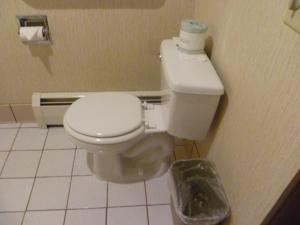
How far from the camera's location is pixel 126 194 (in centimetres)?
144

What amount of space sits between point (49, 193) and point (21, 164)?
31 cm

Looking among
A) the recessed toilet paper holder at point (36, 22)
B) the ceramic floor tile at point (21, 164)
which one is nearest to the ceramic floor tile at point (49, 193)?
the ceramic floor tile at point (21, 164)

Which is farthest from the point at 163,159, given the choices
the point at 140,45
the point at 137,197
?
the point at 140,45

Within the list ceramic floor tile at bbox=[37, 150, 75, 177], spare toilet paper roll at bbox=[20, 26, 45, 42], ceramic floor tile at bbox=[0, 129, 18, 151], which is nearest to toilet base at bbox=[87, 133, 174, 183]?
ceramic floor tile at bbox=[37, 150, 75, 177]

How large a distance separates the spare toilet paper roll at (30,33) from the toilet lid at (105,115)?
18.3 inches

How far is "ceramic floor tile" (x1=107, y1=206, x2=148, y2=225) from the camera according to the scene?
1321 mm

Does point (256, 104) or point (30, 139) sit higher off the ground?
point (256, 104)

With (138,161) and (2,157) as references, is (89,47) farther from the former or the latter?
(2,157)

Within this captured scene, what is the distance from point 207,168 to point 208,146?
0.12 metres

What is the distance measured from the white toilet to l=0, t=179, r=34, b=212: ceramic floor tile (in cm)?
40

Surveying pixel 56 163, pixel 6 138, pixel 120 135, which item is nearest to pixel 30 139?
pixel 6 138

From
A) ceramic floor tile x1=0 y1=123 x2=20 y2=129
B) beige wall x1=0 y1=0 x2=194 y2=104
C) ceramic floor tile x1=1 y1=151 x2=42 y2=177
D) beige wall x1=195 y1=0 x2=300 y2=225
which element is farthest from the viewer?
ceramic floor tile x1=0 y1=123 x2=20 y2=129

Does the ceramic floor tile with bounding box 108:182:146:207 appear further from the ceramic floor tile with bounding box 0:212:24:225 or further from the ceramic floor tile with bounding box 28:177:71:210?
the ceramic floor tile with bounding box 0:212:24:225

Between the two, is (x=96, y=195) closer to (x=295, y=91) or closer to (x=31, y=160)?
(x=31, y=160)
